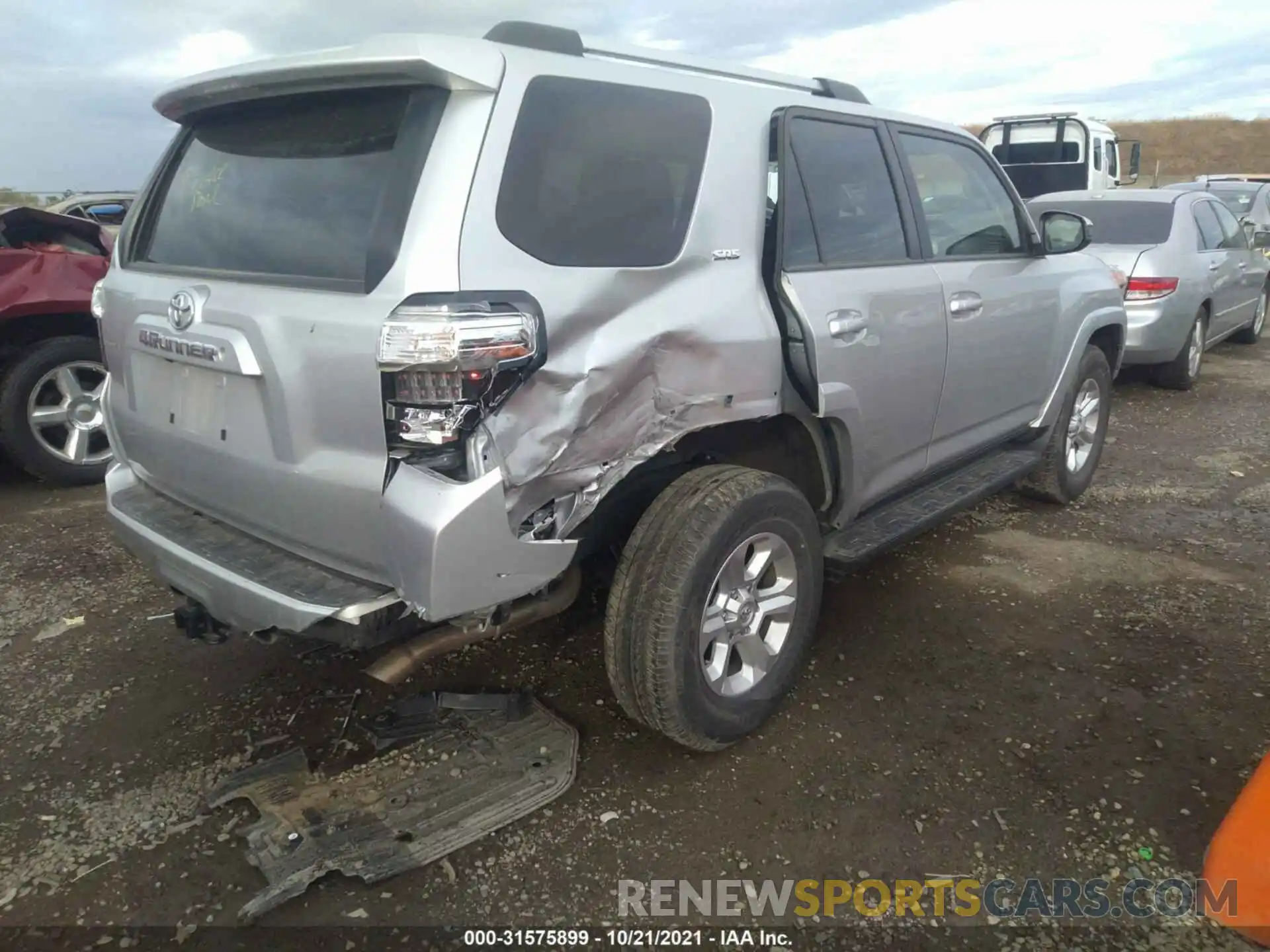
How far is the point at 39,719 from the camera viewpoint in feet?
9.93

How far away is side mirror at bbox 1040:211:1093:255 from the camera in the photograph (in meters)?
4.14

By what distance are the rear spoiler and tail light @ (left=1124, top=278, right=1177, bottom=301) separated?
6.50m

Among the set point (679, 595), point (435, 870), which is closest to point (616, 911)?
point (435, 870)

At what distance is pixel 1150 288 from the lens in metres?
7.07

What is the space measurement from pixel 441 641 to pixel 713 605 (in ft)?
2.63

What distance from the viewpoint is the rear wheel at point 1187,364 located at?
7539 mm

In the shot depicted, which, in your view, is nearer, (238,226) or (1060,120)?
(238,226)

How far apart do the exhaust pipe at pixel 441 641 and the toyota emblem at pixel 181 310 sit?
1.04m

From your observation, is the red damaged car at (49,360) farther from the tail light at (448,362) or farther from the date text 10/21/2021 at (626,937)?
the date text 10/21/2021 at (626,937)

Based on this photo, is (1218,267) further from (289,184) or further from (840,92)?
(289,184)

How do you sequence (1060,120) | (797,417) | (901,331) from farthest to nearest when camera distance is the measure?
(1060,120) < (901,331) < (797,417)

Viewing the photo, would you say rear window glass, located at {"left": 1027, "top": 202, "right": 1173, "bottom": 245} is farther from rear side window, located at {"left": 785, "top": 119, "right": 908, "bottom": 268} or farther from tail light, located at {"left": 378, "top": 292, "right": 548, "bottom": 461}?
tail light, located at {"left": 378, "top": 292, "right": 548, "bottom": 461}

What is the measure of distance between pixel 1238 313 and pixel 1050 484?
585 centimetres

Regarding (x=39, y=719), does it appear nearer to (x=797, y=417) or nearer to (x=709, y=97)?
(x=797, y=417)
